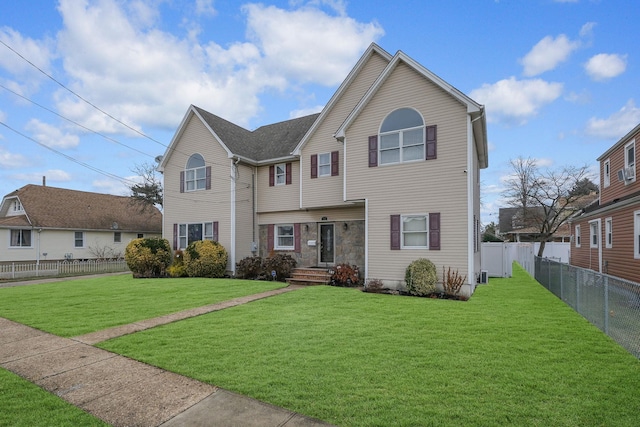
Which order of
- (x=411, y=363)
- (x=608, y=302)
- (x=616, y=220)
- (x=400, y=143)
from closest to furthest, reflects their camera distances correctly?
1. (x=411, y=363)
2. (x=608, y=302)
3. (x=400, y=143)
4. (x=616, y=220)

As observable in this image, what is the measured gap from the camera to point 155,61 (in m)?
13.9

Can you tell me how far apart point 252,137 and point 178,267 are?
28.5ft

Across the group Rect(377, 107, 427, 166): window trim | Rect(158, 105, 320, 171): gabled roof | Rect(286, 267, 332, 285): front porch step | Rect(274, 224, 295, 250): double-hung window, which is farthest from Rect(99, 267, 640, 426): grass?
Rect(158, 105, 320, 171): gabled roof

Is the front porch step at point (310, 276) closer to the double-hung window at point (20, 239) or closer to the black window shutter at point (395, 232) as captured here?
the black window shutter at point (395, 232)

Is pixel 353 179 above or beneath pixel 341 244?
above

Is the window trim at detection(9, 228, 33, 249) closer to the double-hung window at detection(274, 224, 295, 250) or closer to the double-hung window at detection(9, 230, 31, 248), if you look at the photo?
the double-hung window at detection(9, 230, 31, 248)

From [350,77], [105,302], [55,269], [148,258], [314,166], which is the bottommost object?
[55,269]

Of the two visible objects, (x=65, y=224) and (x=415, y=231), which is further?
(x=65, y=224)


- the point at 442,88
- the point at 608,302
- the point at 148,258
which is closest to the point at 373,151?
the point at 442,88

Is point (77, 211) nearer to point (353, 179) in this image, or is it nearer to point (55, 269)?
point (55, 269)

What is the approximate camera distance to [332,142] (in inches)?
596

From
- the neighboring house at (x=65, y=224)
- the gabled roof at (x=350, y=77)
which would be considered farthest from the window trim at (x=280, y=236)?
the neighboring house at (x=65, y=224)

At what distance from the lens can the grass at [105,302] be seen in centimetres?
777

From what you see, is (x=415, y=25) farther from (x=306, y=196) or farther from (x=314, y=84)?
(x=306, y=196)
